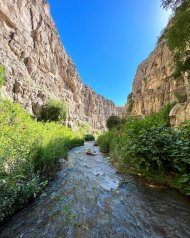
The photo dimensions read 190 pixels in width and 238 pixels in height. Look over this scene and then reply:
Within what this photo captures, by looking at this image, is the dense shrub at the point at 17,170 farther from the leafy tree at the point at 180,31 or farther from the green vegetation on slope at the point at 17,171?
the leafy tree at the point at 180,31

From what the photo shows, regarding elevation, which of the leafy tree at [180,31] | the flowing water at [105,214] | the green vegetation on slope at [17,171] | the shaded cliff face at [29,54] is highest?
the shaded cliff face at [29,54]

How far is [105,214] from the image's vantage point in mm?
3779

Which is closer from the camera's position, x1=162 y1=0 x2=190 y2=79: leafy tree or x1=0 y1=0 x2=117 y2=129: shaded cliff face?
x1=162 y1=0 x2=190 y2=79: leafy tree

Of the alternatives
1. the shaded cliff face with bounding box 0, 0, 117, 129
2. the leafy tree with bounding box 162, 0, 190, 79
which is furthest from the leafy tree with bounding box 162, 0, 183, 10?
the shaded cliff face with bounding box 0, 0, 117, 129

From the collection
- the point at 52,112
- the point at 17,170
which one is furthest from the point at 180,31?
the point at 52,112

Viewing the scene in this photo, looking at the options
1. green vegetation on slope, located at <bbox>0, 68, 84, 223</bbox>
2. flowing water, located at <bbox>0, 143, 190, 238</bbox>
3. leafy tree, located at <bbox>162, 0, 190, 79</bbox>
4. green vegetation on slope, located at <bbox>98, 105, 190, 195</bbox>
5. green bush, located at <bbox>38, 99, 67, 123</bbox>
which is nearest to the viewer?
flowing water, located at <bbox>0, 143, 190, 238</bbox>

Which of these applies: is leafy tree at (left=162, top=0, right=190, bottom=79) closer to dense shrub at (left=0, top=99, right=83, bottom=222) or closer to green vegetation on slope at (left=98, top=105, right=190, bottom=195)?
green vegetation on slope at (left=98, top=105, right=190, bottom=195)

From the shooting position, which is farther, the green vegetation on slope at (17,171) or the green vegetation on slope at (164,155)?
the green vegetation on slope at (164,155)

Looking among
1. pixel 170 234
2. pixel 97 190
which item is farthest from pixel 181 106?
pixel 170 234

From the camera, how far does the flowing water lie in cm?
309

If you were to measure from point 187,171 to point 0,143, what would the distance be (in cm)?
534

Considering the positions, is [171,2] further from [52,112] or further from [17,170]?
[52,112]

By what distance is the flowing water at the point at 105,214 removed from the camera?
3.09 meters

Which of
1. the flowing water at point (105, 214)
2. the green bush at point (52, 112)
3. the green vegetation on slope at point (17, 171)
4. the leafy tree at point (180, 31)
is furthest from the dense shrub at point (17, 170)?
the green bush at point (52, 112)
